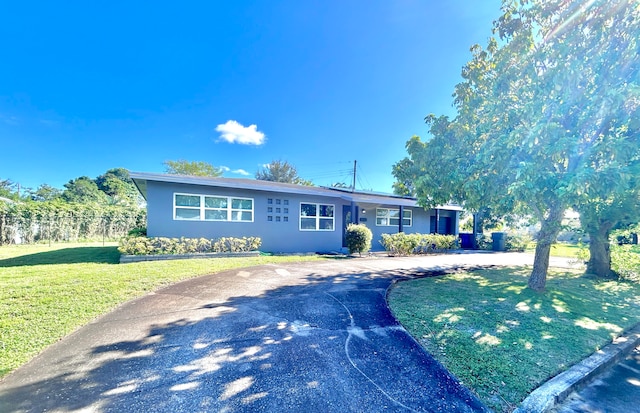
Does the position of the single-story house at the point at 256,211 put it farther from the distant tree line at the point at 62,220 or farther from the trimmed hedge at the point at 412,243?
the distant tree line at the point at 62,220

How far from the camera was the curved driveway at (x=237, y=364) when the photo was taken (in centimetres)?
224

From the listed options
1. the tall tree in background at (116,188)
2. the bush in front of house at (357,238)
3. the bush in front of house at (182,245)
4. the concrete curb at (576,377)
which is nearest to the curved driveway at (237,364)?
the concrete curb at (576,377)

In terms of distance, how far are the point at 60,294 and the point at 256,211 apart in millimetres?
7577

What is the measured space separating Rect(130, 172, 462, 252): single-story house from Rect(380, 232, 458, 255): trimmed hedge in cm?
205

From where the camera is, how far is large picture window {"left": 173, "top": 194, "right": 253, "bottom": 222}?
10.6 m

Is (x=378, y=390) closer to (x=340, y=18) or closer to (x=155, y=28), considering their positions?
(x=340, y=18)

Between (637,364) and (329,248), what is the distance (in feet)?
36.4

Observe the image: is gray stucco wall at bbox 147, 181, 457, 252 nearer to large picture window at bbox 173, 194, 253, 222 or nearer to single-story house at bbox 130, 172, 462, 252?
single-story house at bbox 130, 172, 462, 252

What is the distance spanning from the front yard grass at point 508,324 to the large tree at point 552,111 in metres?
1.18

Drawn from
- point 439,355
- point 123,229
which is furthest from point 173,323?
point 123,229

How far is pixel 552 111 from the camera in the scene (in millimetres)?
4801

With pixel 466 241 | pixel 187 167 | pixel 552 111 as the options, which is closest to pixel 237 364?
pixel 552 111

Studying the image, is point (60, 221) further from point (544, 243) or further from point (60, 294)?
point (544, 243)

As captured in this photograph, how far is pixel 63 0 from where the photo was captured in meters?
8.79
